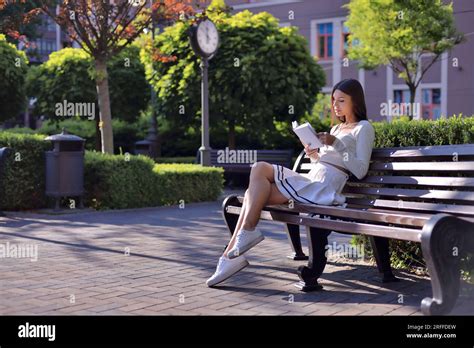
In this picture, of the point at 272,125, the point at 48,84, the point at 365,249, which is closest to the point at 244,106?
the point at 272,125

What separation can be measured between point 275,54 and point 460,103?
13.0 meters

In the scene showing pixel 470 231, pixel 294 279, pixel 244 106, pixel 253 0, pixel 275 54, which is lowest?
pixel 294 279

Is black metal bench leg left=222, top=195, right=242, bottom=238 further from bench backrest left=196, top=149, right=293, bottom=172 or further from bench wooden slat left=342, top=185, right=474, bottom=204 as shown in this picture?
bench backrest left=196, top=149, right=293, bottom=172

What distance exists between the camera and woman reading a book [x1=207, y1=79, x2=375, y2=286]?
210 inches

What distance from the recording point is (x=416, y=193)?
16.7 ft

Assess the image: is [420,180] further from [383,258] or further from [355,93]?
[355,93]

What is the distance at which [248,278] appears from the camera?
5.61 m

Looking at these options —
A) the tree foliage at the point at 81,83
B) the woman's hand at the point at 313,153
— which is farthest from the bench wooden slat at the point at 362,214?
the tree foliage at the point at 81,83

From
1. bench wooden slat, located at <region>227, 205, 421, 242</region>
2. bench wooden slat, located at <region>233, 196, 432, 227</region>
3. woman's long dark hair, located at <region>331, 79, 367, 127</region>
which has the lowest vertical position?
bench wooden slat, located at <region>227, 205, 421, 242</region>

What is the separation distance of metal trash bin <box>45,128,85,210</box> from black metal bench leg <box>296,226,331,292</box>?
6208mm

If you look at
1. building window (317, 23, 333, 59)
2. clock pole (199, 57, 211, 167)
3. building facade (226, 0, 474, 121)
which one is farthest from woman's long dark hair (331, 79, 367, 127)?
building window (317, 23, 333, 59)

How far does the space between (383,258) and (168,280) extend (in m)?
1.69

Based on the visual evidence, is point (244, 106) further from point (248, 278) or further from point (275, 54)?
point (248, 278)

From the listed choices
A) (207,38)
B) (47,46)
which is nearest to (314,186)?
(207,38)
